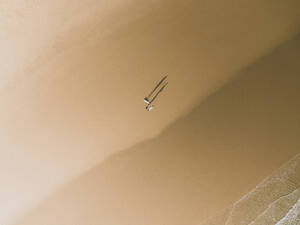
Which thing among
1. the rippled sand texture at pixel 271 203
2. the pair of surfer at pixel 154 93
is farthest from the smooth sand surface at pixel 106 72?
the rippled sand texture at pixel 271 203

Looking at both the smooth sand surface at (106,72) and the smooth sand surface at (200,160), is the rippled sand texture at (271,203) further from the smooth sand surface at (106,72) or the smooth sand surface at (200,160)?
the smooth sand surface at (106,72)

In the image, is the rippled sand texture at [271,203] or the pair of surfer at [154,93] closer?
the rippled sand texture at [271,203]

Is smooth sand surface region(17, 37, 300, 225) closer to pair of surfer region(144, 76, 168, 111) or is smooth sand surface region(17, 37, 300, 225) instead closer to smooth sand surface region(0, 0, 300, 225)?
smooth sand surface region(0, 0, 300, 225)

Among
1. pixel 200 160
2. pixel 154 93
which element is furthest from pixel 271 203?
pixel 154 93

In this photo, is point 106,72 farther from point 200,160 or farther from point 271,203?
point 271,203

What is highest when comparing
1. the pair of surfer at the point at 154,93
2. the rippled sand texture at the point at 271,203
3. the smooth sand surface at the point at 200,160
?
the pair of surfer at the point at 154,93

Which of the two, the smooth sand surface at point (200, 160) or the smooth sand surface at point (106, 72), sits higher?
the smooth sand surface at point (106, 72)

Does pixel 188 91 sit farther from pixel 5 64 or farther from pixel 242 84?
pixel 5 64
